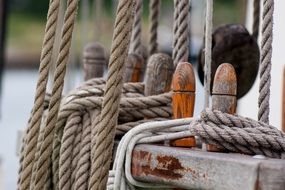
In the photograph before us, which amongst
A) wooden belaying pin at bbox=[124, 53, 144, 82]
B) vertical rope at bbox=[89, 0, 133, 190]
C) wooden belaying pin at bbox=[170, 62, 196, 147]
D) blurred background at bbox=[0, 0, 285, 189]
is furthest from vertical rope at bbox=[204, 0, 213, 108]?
blurred background at bbox=[0, 0, 285, 189]

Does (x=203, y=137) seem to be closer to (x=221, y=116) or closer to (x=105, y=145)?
(x=221, y=116)

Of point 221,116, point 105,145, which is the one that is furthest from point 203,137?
point 105,145

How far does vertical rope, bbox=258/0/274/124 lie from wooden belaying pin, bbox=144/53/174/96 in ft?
0.88

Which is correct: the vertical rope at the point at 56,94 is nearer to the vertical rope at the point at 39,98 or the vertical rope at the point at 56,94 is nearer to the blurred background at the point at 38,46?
the vertical rope at the point at 39,98

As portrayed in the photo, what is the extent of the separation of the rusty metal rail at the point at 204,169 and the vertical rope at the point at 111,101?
5 centimetres

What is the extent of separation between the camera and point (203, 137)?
138 cm

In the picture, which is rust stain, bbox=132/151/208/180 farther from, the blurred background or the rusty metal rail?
the blurred background

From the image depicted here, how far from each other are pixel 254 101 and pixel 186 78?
1223 mm

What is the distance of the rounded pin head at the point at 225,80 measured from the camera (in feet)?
4.58

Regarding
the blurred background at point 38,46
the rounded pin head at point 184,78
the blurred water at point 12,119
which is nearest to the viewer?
Result: the rounded pin head at point 184,78

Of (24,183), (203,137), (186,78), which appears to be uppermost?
(186,78)

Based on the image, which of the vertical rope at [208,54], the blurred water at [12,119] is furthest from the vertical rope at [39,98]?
the blurred water at [12,119]

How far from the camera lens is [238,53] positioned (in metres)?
1.99

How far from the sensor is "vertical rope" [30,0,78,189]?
1.57m
